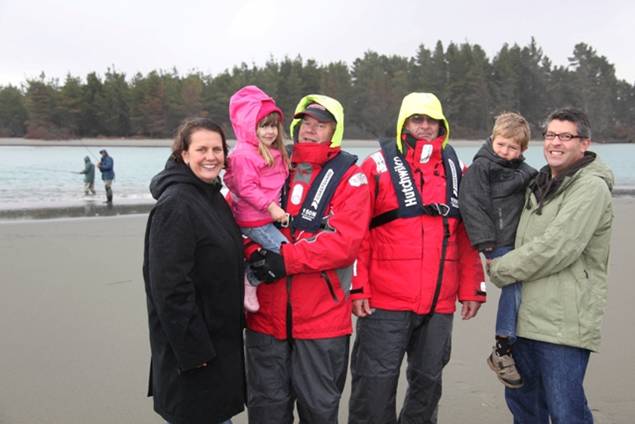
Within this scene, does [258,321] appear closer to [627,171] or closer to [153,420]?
[153,420]

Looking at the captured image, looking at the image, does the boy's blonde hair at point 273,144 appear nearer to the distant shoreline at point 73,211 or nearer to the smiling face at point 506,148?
the smiling face at point 506,148

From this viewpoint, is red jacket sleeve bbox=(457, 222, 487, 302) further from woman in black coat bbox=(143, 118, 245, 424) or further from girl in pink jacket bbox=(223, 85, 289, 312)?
woman in black coat bbox=(143, 118, 245, 424)

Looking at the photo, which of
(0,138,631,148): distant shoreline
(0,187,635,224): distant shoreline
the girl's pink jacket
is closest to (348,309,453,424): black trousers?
the girl's pink jacket

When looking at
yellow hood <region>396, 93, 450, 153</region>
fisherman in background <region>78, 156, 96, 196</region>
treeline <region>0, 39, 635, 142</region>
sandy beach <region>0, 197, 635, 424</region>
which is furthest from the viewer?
treeline <region>0, 39, 635, 142</region>

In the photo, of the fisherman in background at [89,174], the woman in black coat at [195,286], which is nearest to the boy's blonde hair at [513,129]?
the woman in black coat at [195,286]

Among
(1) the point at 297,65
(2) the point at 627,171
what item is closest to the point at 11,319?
(2) the point at 627,171

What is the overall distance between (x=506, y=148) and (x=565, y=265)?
783 millimetres

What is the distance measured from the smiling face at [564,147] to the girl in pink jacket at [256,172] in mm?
1455

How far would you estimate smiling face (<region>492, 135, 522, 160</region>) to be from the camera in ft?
11.1

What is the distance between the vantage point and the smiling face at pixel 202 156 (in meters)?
2.87

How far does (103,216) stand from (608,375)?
1382 centimetres

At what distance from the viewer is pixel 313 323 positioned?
3121mm

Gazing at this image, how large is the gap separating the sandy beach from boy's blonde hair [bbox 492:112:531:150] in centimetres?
198

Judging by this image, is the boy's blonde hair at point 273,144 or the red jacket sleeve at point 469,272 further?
the red jacket sleeve at point 469,272
